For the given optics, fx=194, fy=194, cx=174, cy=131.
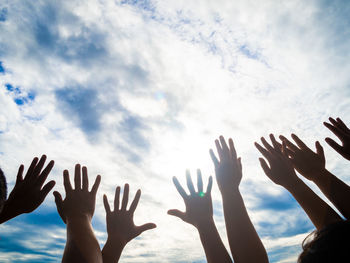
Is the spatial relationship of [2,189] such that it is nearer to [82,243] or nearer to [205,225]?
[82,243]

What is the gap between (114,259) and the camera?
11.0 feet

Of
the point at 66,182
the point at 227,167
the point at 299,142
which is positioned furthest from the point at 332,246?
the point at 66,182

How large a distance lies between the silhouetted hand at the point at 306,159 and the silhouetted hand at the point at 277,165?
0.36 metres

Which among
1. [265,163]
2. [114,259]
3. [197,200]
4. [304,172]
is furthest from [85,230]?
[304,172]

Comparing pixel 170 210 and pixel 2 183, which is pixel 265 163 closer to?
pixel 170 210

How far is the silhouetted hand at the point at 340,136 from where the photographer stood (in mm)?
4292

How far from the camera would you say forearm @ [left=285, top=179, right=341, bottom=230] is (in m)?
2.64

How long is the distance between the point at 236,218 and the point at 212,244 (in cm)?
51

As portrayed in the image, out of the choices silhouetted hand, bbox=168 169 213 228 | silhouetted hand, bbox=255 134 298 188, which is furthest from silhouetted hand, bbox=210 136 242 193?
silhouetted hand, bbox=255 134 298 188

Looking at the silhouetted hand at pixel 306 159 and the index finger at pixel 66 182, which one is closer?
the index finger at pixel 66 182

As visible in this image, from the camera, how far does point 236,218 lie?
2.64m

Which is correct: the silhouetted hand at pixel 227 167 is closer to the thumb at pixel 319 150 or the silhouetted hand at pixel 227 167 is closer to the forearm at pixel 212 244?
the forearm at pixel 212 244

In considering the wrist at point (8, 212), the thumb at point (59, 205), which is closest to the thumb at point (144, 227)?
the thumb at point (59, 205)

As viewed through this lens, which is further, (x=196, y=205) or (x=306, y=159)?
(x=306, y=159)
